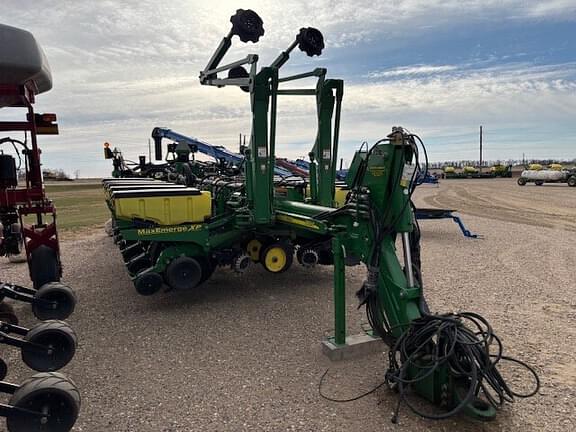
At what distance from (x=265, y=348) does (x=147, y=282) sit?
1.66 metres

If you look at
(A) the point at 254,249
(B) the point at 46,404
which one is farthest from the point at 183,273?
(B) the point at 46,404

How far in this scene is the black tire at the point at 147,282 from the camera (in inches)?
198

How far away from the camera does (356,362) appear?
385 centimetres

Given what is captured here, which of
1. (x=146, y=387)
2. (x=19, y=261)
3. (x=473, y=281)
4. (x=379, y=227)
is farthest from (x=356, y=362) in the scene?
(x=19, y=261)

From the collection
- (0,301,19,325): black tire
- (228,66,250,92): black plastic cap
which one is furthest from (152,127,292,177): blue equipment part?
(0,301,19,325): black tire

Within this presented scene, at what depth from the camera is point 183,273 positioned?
5.17 m

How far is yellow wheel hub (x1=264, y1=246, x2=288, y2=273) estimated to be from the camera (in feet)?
18.9

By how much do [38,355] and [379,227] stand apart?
2.58m

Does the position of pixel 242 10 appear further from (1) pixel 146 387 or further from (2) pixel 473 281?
(2) pixel 473 281

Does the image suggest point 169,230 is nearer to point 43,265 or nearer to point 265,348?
point 43,265

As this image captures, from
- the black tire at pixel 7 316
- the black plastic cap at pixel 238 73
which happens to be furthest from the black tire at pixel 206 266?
the black plastic cap at pixel 238 73

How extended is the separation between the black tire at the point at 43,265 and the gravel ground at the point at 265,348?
18.9 inches

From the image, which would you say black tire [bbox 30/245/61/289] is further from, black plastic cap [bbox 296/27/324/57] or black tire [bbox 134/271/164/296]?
black plastic cap [bbox 296/27/324/57]

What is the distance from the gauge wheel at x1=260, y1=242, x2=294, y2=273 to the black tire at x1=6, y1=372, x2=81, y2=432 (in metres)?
3.32
